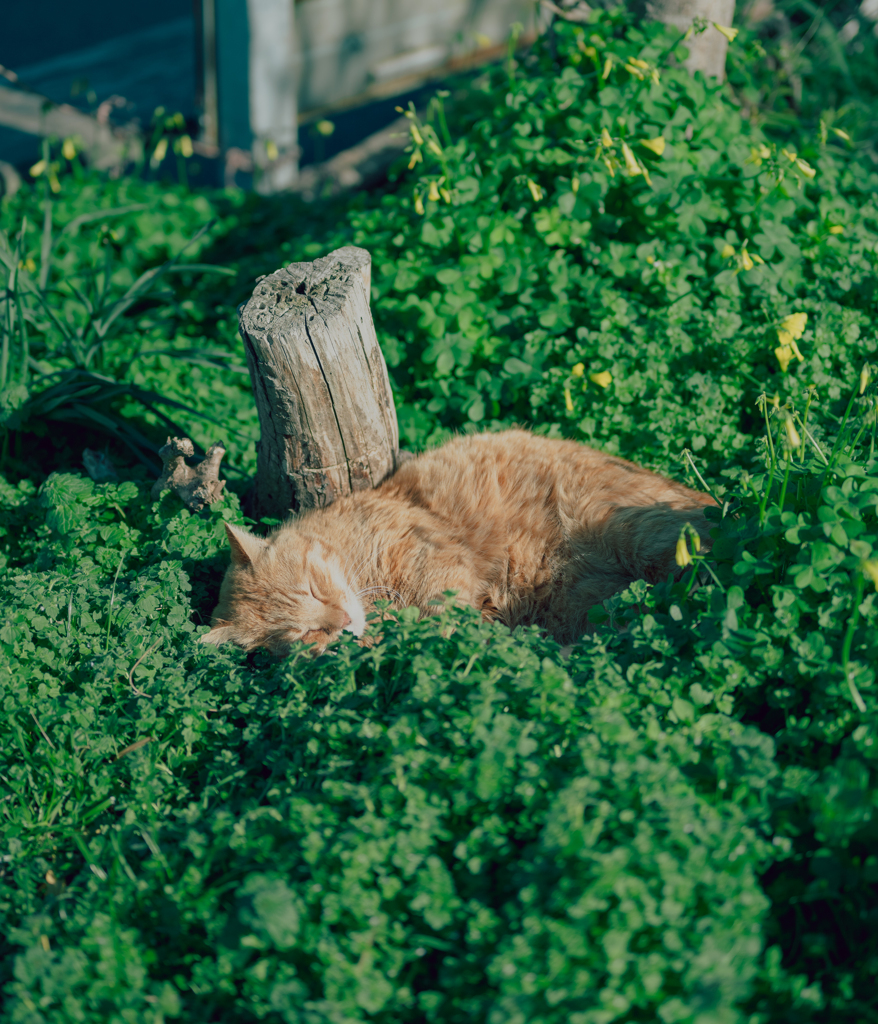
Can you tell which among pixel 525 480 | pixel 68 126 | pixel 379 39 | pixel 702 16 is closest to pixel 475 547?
pixel 525 480

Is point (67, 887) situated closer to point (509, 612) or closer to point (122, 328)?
point (509, 612)

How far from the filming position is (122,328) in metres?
4.57

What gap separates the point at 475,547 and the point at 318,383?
0.88 metres

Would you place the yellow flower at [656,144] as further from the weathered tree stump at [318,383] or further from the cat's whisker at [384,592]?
the cat's whisker at [384,592]

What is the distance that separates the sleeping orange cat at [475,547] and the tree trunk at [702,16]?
8.77ft

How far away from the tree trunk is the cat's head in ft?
11.4

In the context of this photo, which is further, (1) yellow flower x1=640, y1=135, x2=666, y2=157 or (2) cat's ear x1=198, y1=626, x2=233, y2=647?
(1) yellow flower x1=640, y1=135, x2=666, y2=157

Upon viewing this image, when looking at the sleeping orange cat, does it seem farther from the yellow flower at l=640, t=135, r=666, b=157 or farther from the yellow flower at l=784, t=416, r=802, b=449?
the yellow flower at l=640, t=135, r=666, b=157

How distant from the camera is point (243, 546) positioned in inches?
112

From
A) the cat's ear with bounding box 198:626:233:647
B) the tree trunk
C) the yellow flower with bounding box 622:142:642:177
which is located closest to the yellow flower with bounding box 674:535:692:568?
the cat's ear with bounding box 198:626:233:647

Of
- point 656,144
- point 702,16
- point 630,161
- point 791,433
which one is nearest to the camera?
point 791,433

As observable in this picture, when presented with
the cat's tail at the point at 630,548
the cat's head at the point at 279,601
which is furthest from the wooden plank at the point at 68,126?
the cat's tail at the point at 630,548

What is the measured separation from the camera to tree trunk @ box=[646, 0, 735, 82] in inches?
164

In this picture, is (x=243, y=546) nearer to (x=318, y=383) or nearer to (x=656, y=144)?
(x=318, y=383)
